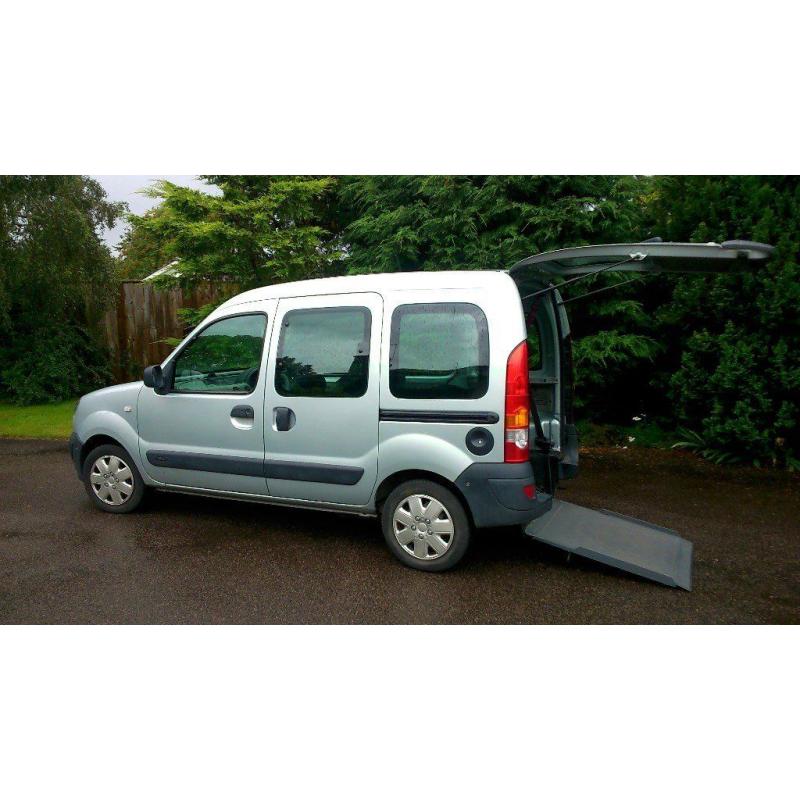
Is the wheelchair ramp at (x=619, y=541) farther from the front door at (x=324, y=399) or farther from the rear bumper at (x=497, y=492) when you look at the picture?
the front door at (x=324, y=399)

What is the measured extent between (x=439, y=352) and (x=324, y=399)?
2.95ft

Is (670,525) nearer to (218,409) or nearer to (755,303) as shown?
(755,303)

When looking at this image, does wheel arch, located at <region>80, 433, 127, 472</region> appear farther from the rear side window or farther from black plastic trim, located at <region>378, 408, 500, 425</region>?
the rear side window

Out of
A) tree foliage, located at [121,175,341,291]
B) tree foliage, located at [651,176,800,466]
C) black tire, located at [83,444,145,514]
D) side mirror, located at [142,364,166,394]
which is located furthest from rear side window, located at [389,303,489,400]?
tree foliage, located at [121,175,341,291]

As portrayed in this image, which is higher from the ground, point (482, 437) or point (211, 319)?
point (211, 319)

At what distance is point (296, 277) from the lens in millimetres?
9250

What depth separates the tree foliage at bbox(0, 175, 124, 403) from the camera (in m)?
10.2

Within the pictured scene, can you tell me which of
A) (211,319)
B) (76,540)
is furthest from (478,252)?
(76,540)

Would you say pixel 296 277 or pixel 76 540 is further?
pixel 296 277

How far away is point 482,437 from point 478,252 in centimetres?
451

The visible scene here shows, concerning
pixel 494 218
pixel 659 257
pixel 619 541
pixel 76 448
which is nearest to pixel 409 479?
pixel 619 541

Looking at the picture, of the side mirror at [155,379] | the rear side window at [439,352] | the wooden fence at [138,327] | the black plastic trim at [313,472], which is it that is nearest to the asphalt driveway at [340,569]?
the black plastic trim at [313,472]
